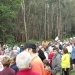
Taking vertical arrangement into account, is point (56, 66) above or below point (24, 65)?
below

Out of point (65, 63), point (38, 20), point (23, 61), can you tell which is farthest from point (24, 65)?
point (38, 20)

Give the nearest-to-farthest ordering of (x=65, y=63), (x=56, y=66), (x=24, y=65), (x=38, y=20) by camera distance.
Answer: (x=24, y=65), (x=56, y=66), (x=65, y=63), (x=38, y=20)

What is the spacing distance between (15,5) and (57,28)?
35481 millimetres

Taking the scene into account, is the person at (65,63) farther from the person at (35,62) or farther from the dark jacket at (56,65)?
the person at (35,62)

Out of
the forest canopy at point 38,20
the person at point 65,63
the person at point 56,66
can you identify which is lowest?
the forest canopy at point 38,20

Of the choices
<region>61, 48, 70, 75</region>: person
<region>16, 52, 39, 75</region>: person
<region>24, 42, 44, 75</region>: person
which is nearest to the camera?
<region>16, 52, 39, 75</region>: person

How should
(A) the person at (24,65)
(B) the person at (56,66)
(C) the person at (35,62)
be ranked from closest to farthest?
(A) the person at (24,65), (C) the person at (35,62), (B) the person at (56,66)

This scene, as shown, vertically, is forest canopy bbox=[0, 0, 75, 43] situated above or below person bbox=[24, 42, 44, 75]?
below

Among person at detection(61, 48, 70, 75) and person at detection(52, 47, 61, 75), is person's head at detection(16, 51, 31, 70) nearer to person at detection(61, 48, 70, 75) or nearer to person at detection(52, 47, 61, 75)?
person at detection(52, 47, 61, 75)

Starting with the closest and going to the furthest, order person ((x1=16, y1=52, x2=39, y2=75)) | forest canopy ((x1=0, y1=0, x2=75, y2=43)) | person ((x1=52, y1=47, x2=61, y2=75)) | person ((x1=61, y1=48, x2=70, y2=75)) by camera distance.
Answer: person ((x1=16, y1=52, x2=39, y2=75))
person ((x1=52, y1=47, x2=61, y2=75))
person ((x1=61, y1=48, x2=70, y2=75))
forest canopy ((x1=0, y1=0, x2=75, y2=43))

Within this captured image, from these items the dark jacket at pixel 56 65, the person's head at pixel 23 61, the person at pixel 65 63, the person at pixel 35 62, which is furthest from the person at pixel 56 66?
the person's head at pixel 23 61

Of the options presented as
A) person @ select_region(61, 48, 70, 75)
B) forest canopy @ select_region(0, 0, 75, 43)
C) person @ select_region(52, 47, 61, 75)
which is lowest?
forest canopy @ select_region(0, 0, 75, 43)

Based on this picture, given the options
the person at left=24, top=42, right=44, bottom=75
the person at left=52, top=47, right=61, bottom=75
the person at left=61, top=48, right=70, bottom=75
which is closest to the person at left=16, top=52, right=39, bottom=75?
the person at left=24, top=42, right=44, bottom=75

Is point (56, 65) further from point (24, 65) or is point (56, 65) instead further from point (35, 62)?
point (24, 65)
